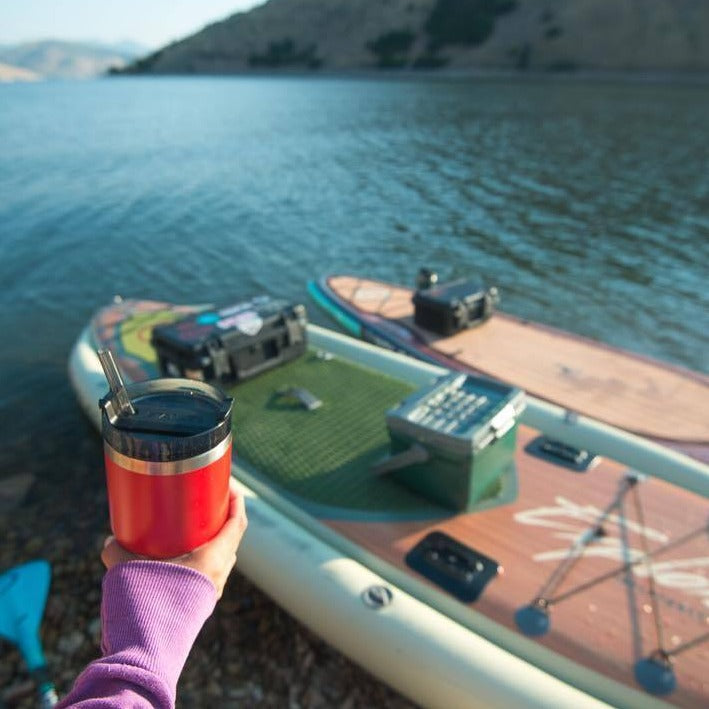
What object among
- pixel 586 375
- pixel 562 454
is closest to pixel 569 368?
pixel 586 375

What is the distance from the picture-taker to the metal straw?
1.79 meters

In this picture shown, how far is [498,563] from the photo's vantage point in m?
4.72

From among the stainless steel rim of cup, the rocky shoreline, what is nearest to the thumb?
the stainless steel rim of cup

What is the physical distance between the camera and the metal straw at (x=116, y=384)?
5.89 ft

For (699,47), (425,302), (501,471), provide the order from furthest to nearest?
(699,47)
(425,302)
(501,471)

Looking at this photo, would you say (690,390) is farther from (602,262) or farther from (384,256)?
(384,256)

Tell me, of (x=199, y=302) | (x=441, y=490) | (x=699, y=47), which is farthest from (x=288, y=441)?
(x=699, y=47)

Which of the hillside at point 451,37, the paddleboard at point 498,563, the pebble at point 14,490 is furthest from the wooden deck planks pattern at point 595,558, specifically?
the hillside at point 451,37

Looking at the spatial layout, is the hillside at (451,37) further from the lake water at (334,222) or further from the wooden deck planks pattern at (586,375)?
the wooden deck planks pattern at (586,375)

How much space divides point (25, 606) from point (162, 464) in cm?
508

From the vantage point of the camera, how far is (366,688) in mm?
5012

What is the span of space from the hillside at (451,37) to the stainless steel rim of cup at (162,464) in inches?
2867

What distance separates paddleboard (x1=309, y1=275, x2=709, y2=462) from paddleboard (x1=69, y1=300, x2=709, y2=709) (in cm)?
122

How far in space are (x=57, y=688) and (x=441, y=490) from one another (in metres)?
3.85
